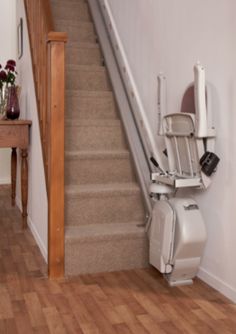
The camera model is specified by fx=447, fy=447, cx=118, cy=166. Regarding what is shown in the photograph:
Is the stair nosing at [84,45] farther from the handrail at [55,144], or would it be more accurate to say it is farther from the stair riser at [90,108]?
the handrail at [55,144]

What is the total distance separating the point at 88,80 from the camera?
12.9ft

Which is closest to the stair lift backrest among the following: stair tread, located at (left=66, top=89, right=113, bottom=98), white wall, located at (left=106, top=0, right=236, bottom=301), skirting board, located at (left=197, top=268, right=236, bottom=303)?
white wall, located at (left=106, top=0, right=236, bottom=301)

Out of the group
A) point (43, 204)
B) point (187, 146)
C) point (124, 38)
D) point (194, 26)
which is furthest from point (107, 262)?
point (124, 38)

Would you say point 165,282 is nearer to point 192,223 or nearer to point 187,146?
point 192,223

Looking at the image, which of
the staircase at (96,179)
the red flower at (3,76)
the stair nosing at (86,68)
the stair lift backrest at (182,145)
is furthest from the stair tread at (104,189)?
the red flower at (3,76)

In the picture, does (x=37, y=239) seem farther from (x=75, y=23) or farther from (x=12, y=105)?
(x=75, y=23)

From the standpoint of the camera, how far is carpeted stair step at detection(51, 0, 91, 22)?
449 cm

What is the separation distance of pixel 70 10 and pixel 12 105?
4.36 ft

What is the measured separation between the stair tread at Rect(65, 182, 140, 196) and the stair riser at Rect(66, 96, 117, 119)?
0.73 meters

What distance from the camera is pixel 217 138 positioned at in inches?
98.7

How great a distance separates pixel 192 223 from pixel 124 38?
2.11 m

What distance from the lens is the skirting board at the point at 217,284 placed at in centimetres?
242

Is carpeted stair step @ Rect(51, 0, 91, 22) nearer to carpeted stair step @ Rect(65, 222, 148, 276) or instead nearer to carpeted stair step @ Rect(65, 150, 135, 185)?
carpeted stair step @ Rect(65, 150, 135, 185)

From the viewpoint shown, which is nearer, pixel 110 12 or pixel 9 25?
pixel 110 12
